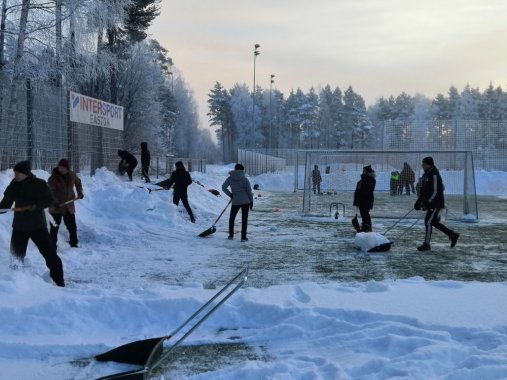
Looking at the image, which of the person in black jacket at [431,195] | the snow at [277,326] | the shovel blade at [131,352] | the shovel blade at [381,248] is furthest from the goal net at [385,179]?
the shovel blade at [131,352]

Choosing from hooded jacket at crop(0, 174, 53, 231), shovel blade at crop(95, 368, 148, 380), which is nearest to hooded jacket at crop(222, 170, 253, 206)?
hooded jacket at crop(0, 174, 53, 231)

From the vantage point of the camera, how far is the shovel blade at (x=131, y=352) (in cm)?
443

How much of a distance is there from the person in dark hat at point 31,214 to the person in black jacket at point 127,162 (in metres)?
10.7

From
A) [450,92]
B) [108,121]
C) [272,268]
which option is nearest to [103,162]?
[108,121]

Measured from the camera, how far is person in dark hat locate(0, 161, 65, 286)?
6680mm

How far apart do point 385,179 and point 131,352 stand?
24161mm

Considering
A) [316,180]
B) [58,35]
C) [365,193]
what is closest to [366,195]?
[365,193]

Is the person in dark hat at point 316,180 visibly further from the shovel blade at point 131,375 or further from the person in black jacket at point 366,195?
the shovel blade at point 131,375

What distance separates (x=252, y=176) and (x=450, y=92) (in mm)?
64550

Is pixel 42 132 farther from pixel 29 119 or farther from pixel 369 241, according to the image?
pixel 369 241

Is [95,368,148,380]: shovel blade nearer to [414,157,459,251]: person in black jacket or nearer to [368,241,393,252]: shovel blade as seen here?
[368,241,393,252]: shovel blade

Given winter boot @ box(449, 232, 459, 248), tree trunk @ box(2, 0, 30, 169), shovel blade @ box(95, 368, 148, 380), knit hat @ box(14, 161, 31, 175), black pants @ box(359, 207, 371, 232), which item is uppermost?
tree trunk @ box(2, 0, 30, 169)

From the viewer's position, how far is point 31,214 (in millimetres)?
6691

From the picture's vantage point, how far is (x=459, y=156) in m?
23.3
